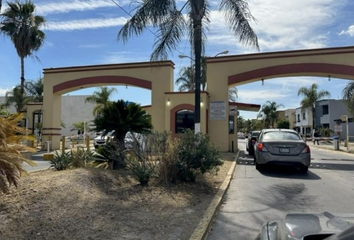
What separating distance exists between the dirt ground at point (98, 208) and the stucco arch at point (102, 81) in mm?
13486

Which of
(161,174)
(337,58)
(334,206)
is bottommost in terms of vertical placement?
(334,206)

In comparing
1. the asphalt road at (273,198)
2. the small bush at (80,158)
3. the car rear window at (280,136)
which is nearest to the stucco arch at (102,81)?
the car rear window at (280,136)

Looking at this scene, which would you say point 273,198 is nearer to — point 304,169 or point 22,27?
point 304,169

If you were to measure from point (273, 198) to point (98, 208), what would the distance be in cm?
421

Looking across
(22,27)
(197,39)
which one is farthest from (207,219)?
(22,27)

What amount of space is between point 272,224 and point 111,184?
513cm

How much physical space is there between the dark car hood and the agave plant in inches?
170

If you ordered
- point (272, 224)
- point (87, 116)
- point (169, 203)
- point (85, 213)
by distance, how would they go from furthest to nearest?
point (87, 116) < point (169, 203) < point (85, 213) < point (272, 224)

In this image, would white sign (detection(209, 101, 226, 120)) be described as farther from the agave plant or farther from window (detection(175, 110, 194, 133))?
the agave plant

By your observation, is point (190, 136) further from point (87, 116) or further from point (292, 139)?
point (87, 116)

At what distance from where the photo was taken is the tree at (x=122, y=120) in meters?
9.66

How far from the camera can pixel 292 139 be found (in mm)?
11805

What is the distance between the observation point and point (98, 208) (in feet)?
18.1

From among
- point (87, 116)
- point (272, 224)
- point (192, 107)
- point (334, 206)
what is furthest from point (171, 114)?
point (87, 116)
